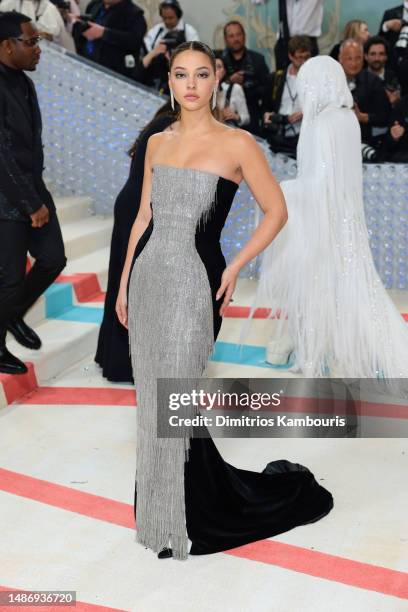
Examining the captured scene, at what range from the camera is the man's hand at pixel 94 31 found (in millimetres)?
7453

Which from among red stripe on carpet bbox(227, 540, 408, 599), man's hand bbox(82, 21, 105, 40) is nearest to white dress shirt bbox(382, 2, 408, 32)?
man's hand bbox(82, 21, 105, 40)

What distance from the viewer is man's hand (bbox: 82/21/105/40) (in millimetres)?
7453

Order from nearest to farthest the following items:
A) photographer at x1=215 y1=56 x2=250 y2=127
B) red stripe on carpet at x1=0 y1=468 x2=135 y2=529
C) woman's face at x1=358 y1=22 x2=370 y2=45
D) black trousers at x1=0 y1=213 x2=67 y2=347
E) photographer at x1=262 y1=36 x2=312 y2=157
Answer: red stripe on carpet at x1=0 y1=468 x2=135 y2=529 < black trousers at x1=0 y1=213 x2=67 y2=347 < photographer at x1=262 y1=36 x2=312 y2=157 < photographer at x1=215 y1=56 x2=250 y2=127 < woman's face at x1=358 y1=22 x2=370 y2=45

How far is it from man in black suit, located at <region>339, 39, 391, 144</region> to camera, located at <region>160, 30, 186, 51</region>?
1.48 meters

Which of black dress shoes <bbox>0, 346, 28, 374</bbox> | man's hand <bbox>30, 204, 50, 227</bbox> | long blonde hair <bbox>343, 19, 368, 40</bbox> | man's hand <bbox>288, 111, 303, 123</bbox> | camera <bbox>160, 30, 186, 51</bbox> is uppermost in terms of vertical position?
long blonde hair <bbox>343, 19, 368, 40</bbox>

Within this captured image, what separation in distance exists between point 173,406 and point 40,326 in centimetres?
264

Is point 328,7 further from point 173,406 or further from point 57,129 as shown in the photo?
point 173,406

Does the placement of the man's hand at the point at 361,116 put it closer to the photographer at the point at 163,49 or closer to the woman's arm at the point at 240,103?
the woman's arm at the point at 240,103

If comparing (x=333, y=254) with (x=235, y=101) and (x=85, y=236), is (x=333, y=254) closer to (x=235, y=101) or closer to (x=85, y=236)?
(x=85, y=236)

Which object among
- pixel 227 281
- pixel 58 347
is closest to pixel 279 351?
pixel 58 347

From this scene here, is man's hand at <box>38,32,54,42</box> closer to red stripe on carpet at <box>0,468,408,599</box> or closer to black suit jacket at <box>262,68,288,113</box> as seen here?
black suit jacket at <box>262,68,288,113</box>

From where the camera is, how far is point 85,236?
6516 millimetres

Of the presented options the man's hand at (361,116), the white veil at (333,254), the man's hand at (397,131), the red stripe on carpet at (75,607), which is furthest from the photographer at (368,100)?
the red stripe on carpet at (75,607)

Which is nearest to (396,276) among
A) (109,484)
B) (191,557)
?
(109,484)
